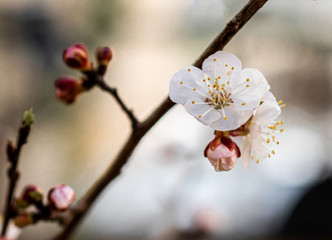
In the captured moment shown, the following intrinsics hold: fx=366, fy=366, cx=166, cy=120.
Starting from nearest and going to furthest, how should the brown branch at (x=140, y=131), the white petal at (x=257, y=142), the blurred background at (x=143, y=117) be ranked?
the brown branch at (x=140, y=131), the white petal at (x=257, y=142), the blurred background at (x=143, y=117)

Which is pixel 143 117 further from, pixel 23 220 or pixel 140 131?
pixel 140 131

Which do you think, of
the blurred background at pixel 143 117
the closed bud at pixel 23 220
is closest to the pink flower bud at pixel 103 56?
the closed bud at pixel 23 220

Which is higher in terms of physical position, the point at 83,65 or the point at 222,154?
the point at 83,65

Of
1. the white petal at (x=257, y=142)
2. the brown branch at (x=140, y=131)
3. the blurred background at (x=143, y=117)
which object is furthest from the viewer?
the blurred background at (x=143, y=117)

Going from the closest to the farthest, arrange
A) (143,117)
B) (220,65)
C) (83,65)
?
(220,65) → (83,65) → (143,117)

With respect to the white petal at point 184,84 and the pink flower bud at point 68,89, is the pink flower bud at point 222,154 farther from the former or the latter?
the pink flower bud at point 68,89

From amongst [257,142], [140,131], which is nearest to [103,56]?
[140,131]

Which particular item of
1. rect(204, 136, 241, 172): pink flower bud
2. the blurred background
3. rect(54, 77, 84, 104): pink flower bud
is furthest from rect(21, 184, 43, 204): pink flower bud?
the blurred background

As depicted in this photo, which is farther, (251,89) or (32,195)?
(32,195)

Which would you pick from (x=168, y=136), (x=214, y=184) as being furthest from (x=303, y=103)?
(x=168, y=136)
